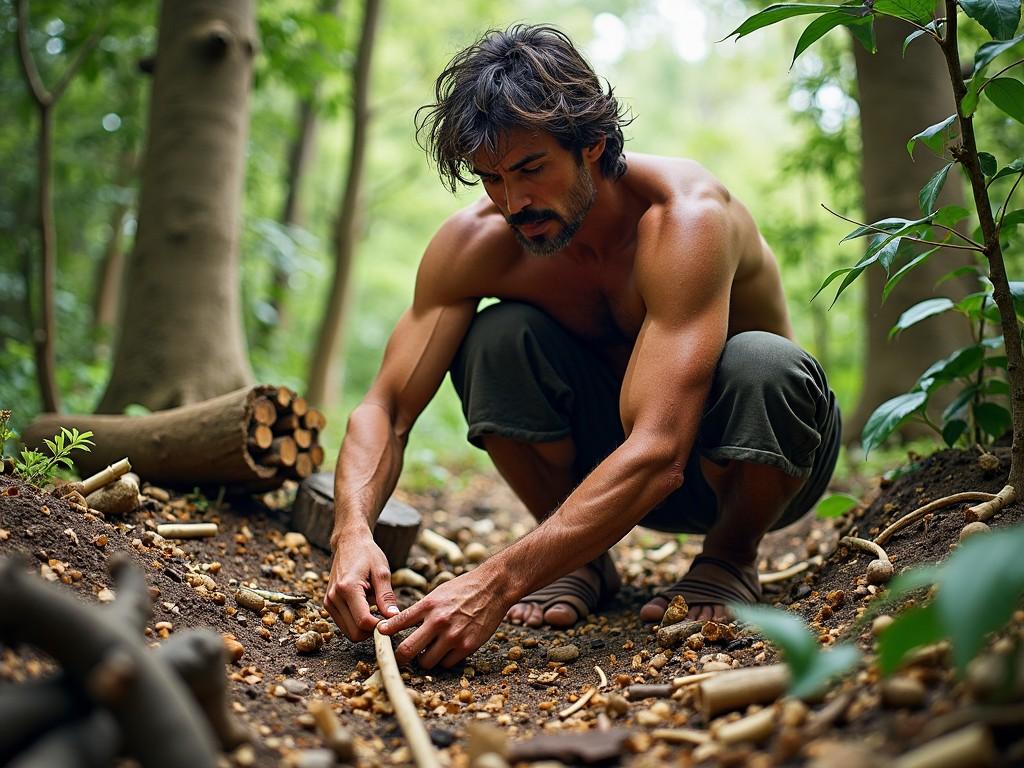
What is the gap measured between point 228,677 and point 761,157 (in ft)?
35.8

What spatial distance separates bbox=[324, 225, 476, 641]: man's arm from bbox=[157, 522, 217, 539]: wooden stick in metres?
0.41

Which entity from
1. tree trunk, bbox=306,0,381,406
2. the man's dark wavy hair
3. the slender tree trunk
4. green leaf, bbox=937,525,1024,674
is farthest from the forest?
the slender tree trunk

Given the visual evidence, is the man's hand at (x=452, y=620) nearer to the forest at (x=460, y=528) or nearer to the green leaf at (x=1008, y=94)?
the forest at (x=460, y=528)

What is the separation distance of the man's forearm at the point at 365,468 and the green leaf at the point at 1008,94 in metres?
1.51

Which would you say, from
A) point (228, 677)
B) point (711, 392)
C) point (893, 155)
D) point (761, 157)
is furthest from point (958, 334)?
point (761, 157)

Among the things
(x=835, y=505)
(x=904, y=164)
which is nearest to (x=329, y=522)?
(x=835, y=505)

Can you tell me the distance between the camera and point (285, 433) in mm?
2615

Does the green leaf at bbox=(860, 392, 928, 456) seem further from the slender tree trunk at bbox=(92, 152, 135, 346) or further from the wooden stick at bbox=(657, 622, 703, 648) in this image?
the slender tree trunk at bbox=(92, 152, 135, 346)

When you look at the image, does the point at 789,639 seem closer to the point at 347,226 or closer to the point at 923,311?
the point at 923,311

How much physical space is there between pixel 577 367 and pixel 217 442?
3.40ft

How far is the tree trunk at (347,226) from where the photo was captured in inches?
255

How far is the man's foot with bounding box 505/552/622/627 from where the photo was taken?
7.22 feet

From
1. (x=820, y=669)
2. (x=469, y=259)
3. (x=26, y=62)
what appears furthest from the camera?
(x=26, y=62)

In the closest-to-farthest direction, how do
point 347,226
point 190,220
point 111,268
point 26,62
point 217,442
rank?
point 217,442 → point 190,220 → point 26,62 → point 347,226 → point 111,268
